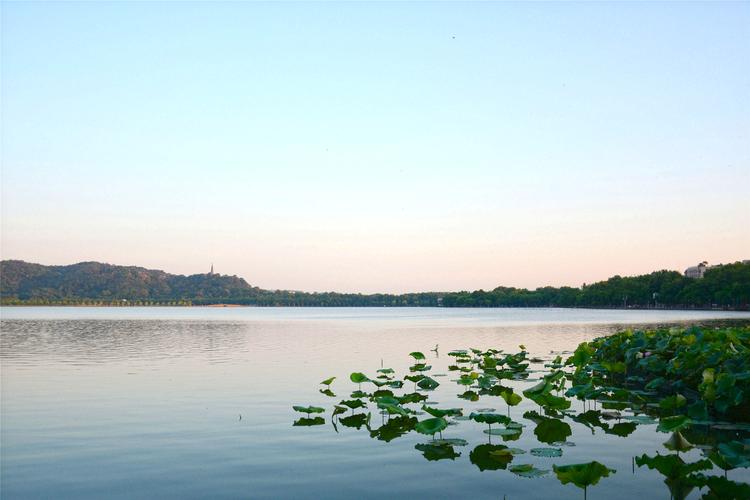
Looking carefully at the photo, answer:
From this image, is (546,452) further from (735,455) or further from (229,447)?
(229,447)

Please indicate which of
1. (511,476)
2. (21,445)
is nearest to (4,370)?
(21,445)

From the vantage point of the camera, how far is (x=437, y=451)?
12.4 metres

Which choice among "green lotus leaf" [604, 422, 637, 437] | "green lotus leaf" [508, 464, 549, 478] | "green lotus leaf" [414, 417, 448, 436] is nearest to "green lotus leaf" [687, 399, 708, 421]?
"green lotus leaf" [604, 422, 637, 437]

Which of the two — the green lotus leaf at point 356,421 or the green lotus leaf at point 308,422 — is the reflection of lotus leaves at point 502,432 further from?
the green lotus leaf at point 308,422

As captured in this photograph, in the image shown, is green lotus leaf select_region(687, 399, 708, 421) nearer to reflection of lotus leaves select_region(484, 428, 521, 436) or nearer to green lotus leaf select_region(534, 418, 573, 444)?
green lotus leaf select_region(534, 418, 573, 444)

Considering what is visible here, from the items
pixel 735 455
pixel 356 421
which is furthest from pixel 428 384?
pixel 735 455

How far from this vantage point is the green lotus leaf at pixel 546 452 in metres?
11.7

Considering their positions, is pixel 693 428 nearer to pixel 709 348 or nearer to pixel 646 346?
pixel 709 348

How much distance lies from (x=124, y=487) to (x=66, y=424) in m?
6.40

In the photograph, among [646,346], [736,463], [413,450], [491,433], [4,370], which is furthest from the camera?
[4,370]

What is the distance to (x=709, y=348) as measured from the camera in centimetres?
1852

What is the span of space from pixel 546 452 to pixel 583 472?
3484 millimetres

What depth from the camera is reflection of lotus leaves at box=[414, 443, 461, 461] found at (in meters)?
12.0

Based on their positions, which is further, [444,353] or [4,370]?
[444,353]
